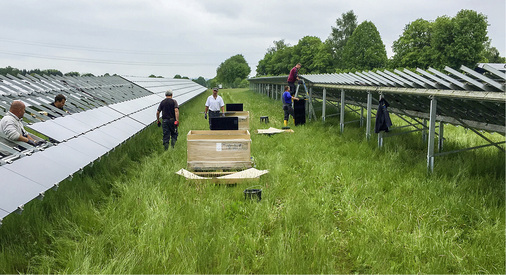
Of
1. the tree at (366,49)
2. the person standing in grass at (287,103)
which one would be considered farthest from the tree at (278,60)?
the person standing in grass at (287,103)

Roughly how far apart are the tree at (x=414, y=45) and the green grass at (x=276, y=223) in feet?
157

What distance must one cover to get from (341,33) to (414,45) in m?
17.0

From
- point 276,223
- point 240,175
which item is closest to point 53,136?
point 240,175

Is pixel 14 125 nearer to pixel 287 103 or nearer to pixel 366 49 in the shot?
pixel 287 103

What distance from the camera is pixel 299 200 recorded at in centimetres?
601

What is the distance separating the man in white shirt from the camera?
577cm

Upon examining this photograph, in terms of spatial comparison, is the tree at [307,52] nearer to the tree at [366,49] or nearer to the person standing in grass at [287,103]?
the tree at [366,49]

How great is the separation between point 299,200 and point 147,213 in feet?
7.48

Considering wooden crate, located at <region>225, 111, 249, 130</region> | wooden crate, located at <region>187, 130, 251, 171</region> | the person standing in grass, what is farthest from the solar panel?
the person standing in grass

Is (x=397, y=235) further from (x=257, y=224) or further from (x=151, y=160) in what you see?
(x=151, y=160)

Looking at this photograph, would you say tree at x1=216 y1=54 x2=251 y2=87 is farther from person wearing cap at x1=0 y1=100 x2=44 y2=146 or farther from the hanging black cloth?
person wearing cap at x1=0 y1=100 x2=44 y2=146

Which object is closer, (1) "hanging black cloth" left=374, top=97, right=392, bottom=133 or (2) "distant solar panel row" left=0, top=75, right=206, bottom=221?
(2) "distant solar panel row" left=0, top=75, right=206, bottom=221

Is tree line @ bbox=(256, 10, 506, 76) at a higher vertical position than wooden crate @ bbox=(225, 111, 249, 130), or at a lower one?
higher

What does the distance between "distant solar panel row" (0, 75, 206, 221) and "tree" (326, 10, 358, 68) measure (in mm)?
58940
